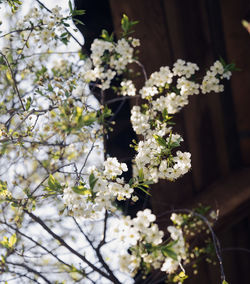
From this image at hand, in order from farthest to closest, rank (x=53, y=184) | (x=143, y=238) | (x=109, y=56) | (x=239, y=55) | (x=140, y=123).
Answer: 1. (x=239, y=55)
2. (x=109, y=56)
3. (x=140, y=123)
4. (x=53, y=184)
5. (x=143, y=238)

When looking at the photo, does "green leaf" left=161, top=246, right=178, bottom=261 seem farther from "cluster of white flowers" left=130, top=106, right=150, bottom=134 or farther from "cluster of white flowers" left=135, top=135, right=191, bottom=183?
"cluster of white flowers" left=130, top=106, right=150, bottom=134

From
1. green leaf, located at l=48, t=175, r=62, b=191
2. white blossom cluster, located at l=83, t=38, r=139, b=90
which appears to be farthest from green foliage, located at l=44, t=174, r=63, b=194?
white blossom cluster, located at l=83, t=38, r=139, b=90

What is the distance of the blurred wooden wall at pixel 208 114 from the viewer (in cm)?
198

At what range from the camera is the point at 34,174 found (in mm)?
2508

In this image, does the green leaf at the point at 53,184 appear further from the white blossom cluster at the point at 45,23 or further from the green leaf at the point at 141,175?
the white blossom cluster at the point at 45,23

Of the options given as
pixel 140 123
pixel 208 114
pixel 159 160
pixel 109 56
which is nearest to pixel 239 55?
pixel 208 114

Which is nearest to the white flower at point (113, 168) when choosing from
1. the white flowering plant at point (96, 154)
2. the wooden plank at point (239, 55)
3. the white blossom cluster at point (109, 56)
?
the white flowering plant at point (96, 154)

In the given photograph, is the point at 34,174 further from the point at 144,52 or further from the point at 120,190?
the point at 120,190

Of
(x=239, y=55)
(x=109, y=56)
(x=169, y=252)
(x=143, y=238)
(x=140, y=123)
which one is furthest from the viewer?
(x=239, y=55)

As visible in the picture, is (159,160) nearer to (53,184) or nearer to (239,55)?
(53,184)

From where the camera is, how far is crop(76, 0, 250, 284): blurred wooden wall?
1983 millimetres

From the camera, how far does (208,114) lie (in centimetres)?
217

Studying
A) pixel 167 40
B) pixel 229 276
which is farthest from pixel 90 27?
pixel 229 276

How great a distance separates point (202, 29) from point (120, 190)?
143cm
